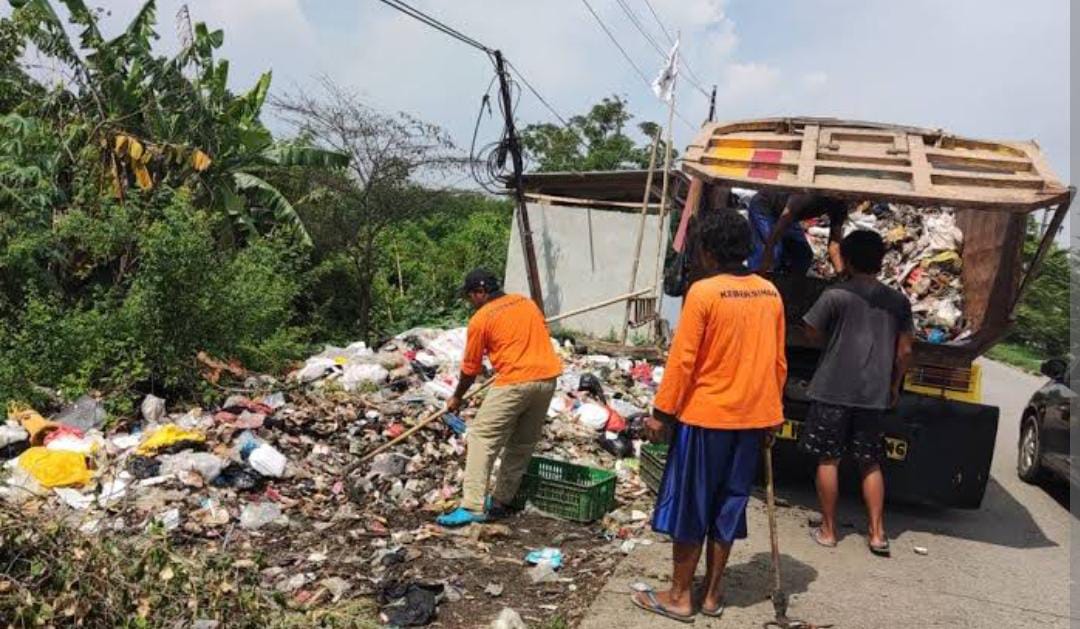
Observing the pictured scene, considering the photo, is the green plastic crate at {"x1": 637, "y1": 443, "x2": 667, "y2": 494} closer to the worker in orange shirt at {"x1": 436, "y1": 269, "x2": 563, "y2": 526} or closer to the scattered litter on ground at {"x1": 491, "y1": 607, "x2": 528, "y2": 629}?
the worker in orange shirt at {"x1": 436, "y1": 269, "x2": 563, "y2": 526}

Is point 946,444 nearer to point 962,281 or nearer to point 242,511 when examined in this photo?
point 962,281

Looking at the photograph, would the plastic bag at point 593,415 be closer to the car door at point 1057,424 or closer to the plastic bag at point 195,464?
the plastic bag at point 195,464

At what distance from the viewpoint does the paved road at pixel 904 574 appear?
14.6 ft

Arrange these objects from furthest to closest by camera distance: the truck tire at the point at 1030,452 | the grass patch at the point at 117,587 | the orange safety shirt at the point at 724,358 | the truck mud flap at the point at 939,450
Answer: the truck tire at the point at 1030,452, the truck mud flap at the point at 939,450, the orange safety shirt at the point at 724,358, the grass patch at the point at 117,587

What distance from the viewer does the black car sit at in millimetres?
7271

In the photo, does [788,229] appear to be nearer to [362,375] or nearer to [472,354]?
[472,354]

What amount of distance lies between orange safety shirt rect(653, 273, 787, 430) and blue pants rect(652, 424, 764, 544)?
3.7 inches

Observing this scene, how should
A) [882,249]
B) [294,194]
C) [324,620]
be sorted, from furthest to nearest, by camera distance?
[294,194]
[882,249]
[324,620]

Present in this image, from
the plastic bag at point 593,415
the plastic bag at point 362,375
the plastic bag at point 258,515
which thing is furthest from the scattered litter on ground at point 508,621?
the plastic bag at point 362,375

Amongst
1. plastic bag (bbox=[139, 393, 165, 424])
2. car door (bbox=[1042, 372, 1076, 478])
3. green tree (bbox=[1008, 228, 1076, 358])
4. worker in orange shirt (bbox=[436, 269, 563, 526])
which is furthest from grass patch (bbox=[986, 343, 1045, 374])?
plastic bag (bbox=[139, 393, 165, 424])

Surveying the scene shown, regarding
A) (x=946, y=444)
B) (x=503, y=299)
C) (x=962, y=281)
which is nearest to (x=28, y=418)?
(x=503, y=299)

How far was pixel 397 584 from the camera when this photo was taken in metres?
4.59

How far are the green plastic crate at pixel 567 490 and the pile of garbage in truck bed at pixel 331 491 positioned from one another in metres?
0.08

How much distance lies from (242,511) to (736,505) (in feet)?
10.8
